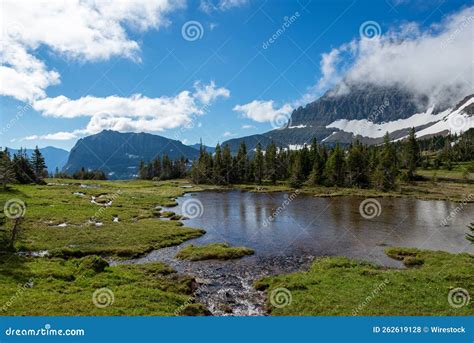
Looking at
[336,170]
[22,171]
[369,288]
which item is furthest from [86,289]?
[22,171]

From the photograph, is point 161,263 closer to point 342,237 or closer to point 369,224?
point 342,237

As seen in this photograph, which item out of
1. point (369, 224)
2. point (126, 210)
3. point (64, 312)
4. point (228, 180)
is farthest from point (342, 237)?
point (228, 180)

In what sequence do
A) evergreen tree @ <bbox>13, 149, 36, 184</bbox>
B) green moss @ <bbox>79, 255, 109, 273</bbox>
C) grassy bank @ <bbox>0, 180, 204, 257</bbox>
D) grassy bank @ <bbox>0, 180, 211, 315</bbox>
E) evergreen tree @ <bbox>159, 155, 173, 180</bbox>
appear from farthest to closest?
evergreen tree @ <bbox>159, 155, 173, 180</bbox> < evergreen tree @ <bbox>13, 149, 36, 184</bbox> < grassy bank @ <bbox>0, 180, 204, 257</bbox> < green moss @ <bbox>79, 255, 109, 273</bbox> < grassy bank @ <bbox>0, 180, 211, 315</bbox>

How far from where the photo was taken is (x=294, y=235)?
158ft

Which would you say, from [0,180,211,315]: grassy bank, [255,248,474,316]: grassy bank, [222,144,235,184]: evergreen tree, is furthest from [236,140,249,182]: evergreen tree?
[255,248,474,316]: grassy bank

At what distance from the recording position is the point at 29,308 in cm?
2044

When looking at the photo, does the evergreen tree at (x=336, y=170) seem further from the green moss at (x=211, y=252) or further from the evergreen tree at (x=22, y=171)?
the evergreen tree at (x=22, y=171)

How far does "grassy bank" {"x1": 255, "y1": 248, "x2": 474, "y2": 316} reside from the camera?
22.8m

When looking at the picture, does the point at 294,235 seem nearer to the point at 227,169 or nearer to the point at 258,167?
the point at 258,167

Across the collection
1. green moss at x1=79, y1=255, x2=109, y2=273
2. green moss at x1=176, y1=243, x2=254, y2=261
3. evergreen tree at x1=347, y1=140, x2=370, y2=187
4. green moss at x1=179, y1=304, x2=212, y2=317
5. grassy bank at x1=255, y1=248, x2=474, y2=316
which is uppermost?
evergreen tree at x1=347, y1=140, x2=370, y2=187

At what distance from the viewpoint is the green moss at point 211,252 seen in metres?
37.3

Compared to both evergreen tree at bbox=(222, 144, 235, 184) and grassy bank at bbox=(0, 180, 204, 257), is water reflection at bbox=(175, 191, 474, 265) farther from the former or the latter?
evergreen tree at bbox=(222, 144, 235, 184)

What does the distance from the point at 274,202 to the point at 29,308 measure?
6963cm

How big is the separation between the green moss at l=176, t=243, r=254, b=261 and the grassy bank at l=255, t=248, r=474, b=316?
8723mm
